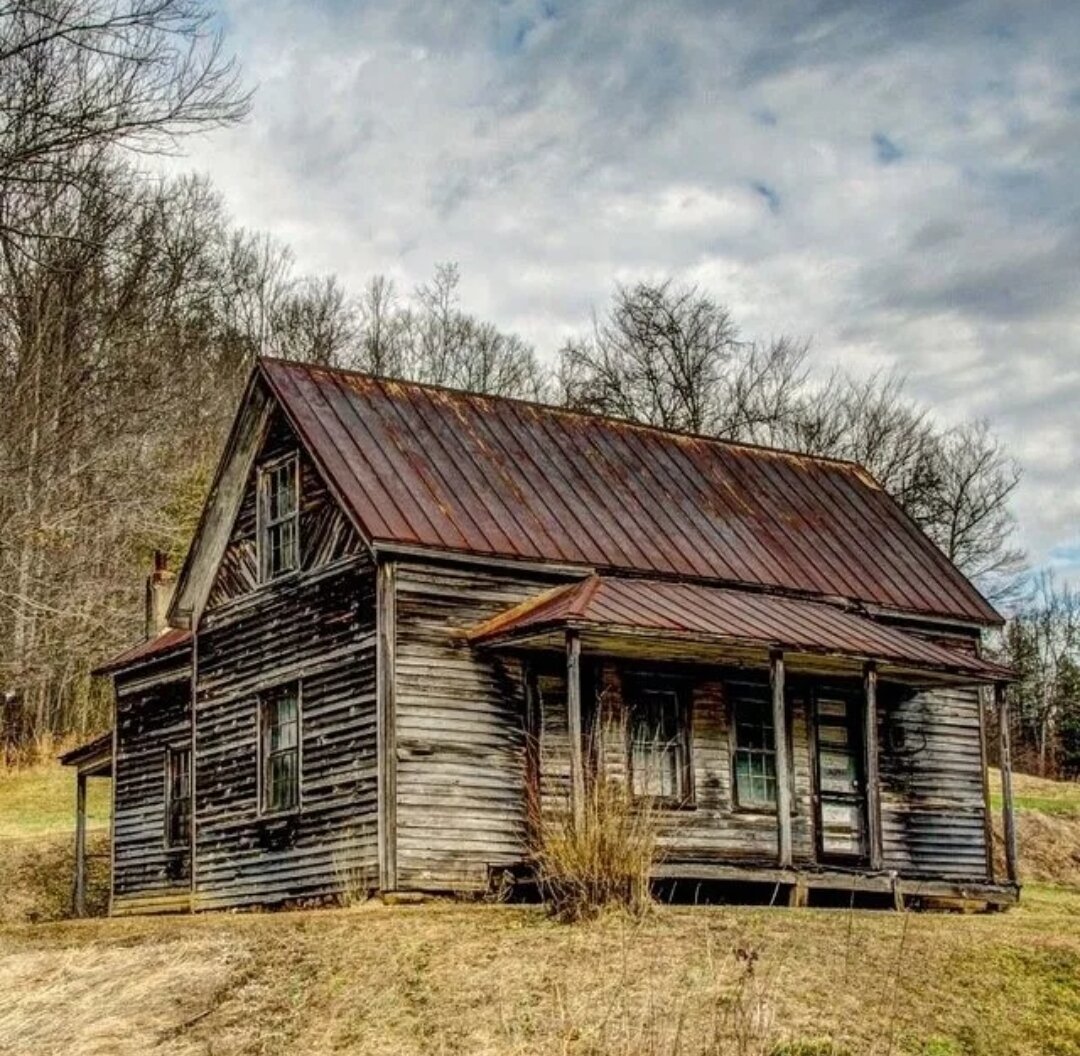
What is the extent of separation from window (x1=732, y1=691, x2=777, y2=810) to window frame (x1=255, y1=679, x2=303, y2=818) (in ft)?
17.5

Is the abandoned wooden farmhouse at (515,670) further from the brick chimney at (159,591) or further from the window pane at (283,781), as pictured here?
the brick chimney at (159,591)

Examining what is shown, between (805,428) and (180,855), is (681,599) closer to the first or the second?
(180,855)

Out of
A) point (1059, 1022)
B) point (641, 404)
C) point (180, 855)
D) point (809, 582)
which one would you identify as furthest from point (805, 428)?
point (1059, 1022)

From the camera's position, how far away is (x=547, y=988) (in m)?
13.5

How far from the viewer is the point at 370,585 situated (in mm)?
20438

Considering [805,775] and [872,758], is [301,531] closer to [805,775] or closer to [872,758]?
[805,775]

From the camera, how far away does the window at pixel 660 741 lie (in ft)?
70.5

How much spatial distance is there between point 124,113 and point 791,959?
10778 mm

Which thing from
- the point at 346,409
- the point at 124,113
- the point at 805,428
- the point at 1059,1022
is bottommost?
the point at 1059,1022

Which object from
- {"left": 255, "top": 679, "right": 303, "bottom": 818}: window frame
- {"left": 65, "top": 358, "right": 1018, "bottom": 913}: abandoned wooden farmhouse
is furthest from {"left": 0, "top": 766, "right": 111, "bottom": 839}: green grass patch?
{"left": 255, "top": 679, "right": 303, "bottom": 818}: window frame

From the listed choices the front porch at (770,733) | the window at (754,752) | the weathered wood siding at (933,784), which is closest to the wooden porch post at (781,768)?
the front porch at (770,733)

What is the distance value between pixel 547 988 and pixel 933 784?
1183cm

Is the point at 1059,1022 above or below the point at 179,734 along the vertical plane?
below

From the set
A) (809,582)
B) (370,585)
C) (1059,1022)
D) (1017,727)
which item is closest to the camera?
(1059,1022)
